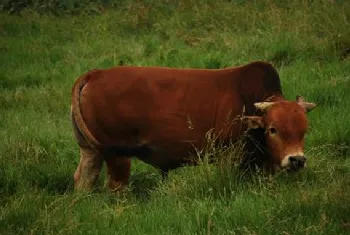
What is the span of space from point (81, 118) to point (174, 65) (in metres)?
4.23

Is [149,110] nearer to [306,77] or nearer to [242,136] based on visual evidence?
[242,136]

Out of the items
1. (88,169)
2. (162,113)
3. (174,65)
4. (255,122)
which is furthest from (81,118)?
(174,65)

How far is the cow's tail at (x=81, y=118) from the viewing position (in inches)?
243

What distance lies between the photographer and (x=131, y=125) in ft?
20.5

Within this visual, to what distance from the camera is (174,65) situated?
1034 centimetres

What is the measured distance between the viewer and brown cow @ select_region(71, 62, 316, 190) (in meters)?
6.23

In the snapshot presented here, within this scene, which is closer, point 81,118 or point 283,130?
point 283,130

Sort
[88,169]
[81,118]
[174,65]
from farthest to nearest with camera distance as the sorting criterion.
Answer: [174,65] → [88,169] → [81,118]

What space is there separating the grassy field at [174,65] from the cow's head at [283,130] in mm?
179

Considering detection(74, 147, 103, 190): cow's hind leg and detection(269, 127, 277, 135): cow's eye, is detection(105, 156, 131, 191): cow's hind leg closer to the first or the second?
detection(74, 147, 103, 190): cow's hind leg

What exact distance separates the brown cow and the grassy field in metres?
0.30

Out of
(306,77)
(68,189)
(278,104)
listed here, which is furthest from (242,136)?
(306,77)

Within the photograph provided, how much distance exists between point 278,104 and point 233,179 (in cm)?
78

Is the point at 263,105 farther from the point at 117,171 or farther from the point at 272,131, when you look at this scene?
the point at 117,171
